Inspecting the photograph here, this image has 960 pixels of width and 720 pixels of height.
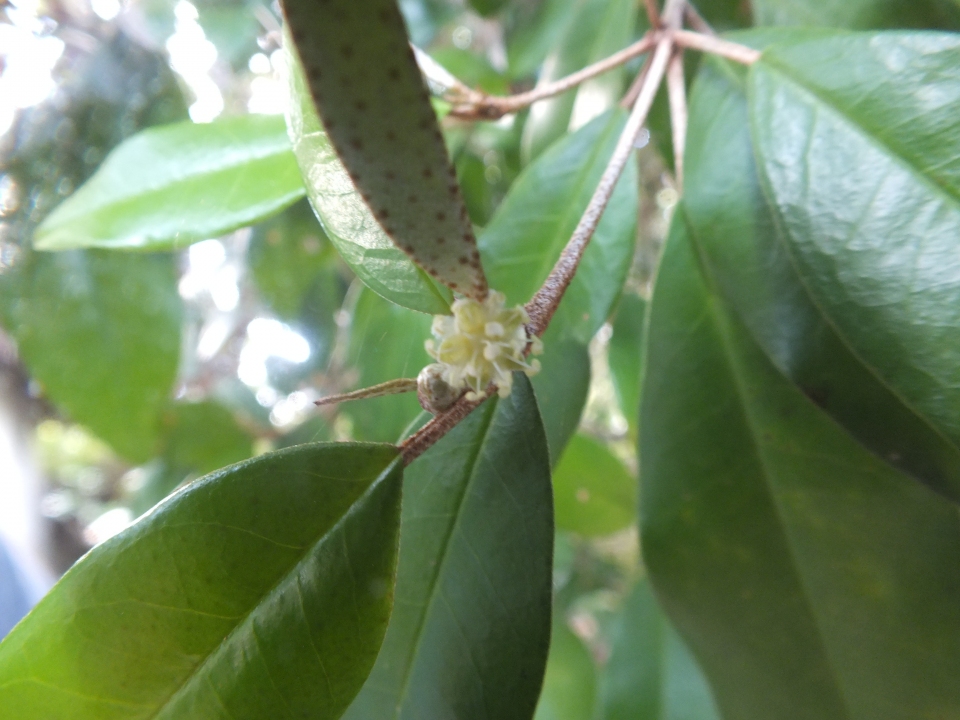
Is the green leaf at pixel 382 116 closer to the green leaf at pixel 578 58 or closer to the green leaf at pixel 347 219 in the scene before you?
the green leaf at pixel 347 219

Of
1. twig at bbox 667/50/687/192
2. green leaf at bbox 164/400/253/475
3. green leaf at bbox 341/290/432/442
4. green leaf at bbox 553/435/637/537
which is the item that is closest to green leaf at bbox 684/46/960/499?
twig at bbox 667/50/687/192

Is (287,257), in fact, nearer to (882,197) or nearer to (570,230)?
(570,230)

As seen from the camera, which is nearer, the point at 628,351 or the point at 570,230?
the point at 570,230

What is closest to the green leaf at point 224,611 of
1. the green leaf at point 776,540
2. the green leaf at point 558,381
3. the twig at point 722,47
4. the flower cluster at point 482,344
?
the flower cluster at point 482,344

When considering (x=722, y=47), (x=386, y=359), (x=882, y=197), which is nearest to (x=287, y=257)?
(x=386, y=359)

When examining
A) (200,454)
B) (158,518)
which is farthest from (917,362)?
(200,454)

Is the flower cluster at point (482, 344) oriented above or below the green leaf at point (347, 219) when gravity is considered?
below
